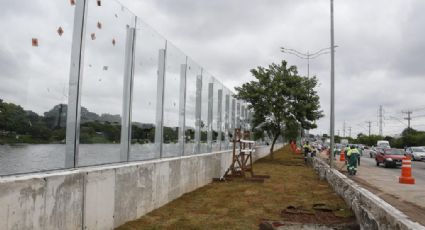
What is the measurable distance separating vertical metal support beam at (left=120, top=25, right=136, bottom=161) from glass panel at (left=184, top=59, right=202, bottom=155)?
4.50 metres

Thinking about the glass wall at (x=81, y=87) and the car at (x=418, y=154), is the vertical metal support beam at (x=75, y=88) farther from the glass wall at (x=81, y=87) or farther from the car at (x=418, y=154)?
the car at (x=418, y=154)

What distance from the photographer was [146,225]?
299 inches

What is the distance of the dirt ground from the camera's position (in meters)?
8.10

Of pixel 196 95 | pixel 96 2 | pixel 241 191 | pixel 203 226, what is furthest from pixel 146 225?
pixel 196 95

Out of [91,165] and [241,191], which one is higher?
[91,165]

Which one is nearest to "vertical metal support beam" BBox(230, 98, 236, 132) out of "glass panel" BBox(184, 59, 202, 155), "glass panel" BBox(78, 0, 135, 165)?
"glass panel" BBox(184, 59, 202, 155)

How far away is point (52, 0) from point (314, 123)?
30043mm

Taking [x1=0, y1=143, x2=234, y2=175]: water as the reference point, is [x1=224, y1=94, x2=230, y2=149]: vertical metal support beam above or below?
above

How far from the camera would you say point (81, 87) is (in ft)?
21.4

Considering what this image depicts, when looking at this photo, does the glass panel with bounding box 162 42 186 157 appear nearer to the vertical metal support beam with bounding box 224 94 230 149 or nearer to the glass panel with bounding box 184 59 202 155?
the glass panel with bounding box 184 59 202 155

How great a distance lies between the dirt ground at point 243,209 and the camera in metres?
8.10

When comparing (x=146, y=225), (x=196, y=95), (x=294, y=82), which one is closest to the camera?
(x=146, y=225)

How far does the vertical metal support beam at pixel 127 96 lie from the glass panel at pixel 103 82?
14 cm

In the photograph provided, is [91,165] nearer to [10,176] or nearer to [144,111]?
[10,176]
